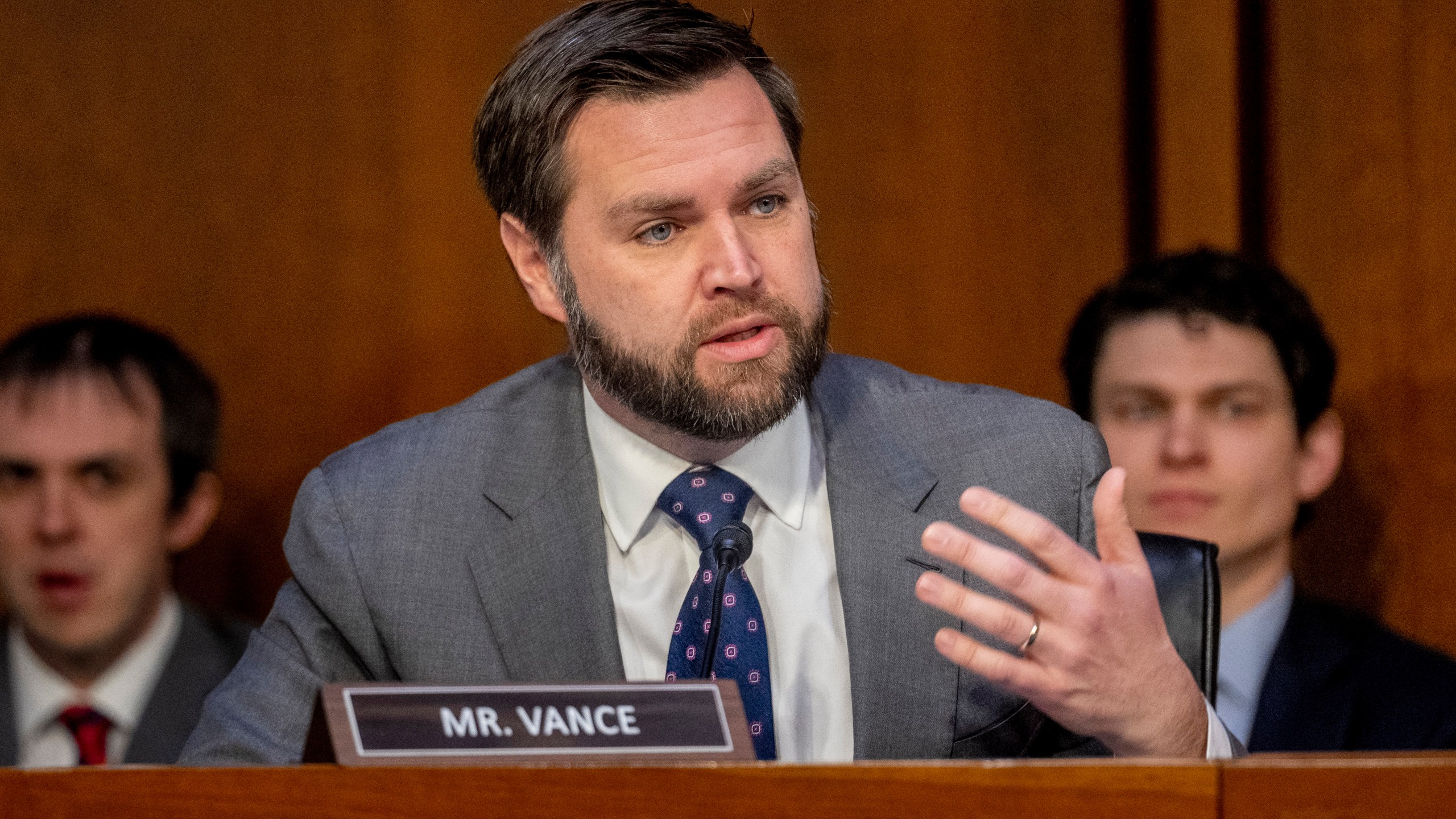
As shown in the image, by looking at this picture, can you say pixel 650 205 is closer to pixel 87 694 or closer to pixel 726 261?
pixel 726 261

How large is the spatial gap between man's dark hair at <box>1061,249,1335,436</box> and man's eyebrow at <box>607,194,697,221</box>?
3.57ft

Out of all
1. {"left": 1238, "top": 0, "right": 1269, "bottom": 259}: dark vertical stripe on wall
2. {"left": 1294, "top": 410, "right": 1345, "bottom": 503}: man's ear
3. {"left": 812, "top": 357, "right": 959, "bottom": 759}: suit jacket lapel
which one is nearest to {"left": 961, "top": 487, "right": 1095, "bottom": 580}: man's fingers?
{"left": 812, "top": 357, "right": 959, "bottom": 759}: suit jacket lapel

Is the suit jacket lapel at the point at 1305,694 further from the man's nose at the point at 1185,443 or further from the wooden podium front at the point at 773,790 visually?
the wooden podium front at the point at 773,790

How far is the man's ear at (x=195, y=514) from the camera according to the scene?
2498 millimetres

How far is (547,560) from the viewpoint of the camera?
152cm

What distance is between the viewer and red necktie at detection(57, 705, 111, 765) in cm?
238

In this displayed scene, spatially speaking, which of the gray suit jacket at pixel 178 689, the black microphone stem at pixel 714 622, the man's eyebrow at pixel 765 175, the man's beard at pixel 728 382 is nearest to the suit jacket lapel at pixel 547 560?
the man's beard at pixel 728 382

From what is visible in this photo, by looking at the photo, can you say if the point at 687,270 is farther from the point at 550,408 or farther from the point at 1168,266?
the point at 1168,266

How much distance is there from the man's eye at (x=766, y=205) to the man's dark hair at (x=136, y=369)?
137cm

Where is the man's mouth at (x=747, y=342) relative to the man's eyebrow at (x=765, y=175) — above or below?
below

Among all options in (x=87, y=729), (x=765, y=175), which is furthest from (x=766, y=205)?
(x=87, y=729)

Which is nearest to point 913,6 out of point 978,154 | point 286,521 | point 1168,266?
point 978,154

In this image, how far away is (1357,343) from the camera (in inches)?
103

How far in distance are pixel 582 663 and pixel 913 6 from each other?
170 cm
